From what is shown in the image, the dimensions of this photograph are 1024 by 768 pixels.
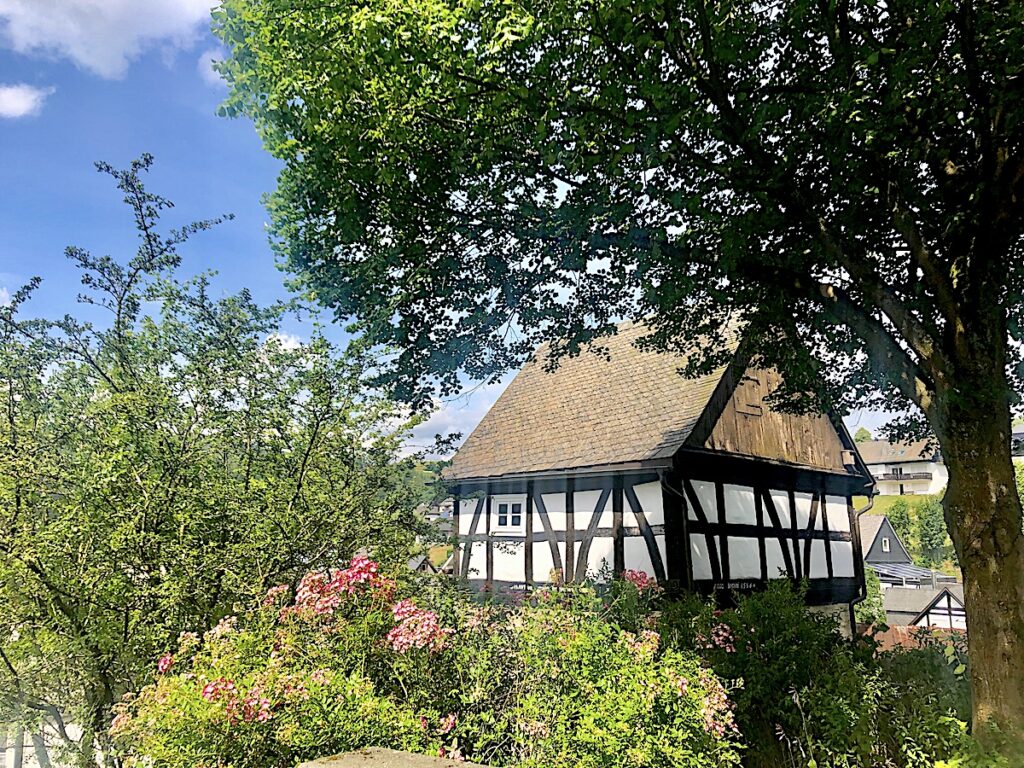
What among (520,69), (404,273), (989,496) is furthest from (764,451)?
(520,69)

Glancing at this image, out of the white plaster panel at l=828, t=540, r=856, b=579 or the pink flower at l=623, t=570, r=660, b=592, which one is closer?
the pink flower at l=623, t=570, r=660, b=592

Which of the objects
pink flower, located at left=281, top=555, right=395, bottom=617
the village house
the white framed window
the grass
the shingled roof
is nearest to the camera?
pink flower, located at left=281, top=555, right=395, bottom=617

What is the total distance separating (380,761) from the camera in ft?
9.15

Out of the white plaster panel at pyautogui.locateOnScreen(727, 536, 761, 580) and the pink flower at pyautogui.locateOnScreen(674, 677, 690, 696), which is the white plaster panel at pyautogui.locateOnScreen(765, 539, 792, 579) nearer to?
the white plaster panel at pyautogui.locateOnScreen(727, 536, 761, 580)

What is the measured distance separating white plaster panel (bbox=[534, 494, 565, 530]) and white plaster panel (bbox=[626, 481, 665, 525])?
1.28 meters

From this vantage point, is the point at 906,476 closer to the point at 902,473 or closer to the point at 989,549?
the point at 902,473

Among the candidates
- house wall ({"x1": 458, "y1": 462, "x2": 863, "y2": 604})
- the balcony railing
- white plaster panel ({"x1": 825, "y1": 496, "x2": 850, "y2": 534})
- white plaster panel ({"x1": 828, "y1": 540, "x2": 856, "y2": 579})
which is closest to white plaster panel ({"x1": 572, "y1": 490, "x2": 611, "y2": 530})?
house wall ({"x1": 458, "y1": 462, "x2": 863, "y2": 604})

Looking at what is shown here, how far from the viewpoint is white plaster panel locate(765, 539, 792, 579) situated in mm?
9070

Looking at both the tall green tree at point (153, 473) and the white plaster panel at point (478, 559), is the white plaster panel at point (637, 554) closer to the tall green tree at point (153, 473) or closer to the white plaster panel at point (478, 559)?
the white plaster panel at point (478, 559)

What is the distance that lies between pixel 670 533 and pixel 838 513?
4757mm

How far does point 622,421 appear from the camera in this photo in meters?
9.07

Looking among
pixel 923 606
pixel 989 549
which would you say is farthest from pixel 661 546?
pixel 923 606

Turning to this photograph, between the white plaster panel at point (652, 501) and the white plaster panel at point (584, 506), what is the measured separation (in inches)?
20.4

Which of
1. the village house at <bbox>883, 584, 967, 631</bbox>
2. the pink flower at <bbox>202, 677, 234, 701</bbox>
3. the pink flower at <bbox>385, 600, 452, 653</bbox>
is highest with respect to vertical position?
the pink flower at <bbox>385, 600, 452, 653</bbox>
